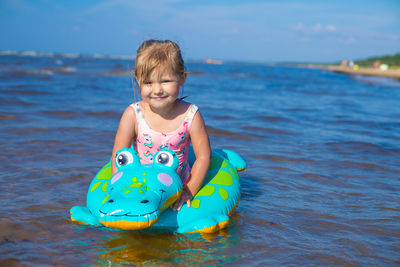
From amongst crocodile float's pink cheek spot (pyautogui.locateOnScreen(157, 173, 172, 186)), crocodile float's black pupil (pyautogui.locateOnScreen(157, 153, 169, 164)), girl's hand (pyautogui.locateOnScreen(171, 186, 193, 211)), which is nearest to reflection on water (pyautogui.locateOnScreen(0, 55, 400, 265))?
girl's hand (pyautogui.locateOnScreen(171, 186, 193, 211))

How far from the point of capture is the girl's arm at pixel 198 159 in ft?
9.45

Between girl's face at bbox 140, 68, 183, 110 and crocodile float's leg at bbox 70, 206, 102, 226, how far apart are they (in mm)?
918

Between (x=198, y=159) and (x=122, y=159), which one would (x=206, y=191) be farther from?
(x=122, y=159)

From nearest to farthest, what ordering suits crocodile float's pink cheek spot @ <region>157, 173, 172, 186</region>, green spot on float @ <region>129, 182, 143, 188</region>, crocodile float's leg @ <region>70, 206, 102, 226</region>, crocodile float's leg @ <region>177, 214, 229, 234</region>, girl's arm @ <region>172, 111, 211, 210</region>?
1. green spot on float @ <region>129, 182, 143, 188</region>
2. crocodile float's pink cheek spot @ <region>157, 173, 172, 186</region>
3. crocodile float's leg @ <region>177, 214, 229, 234</region>
4. crocodile float's leg @ <region>70, 206, 102, 226</region>
5. girl's arm @ <region>172, 111, 211, 210</region>

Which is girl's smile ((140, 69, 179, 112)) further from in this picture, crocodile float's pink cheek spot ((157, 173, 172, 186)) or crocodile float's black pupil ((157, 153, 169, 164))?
crocodile float's pink cheek spot ((157, 173, 172, 186))

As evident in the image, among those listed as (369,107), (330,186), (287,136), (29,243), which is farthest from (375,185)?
(369,107)

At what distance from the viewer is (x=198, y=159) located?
9.89 feet

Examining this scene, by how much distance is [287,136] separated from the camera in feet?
21.2

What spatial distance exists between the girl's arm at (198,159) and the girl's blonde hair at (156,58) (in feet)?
1.47

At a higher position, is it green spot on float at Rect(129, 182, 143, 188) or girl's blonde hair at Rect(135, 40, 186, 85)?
girl's blonde hair at Rect(135, 40, 186, 85)

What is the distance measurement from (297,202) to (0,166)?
120 inches

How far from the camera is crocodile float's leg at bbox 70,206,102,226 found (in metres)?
2.73

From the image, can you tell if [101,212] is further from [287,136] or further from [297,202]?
[287,136]

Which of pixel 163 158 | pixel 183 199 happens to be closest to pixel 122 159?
pixel 163 158
